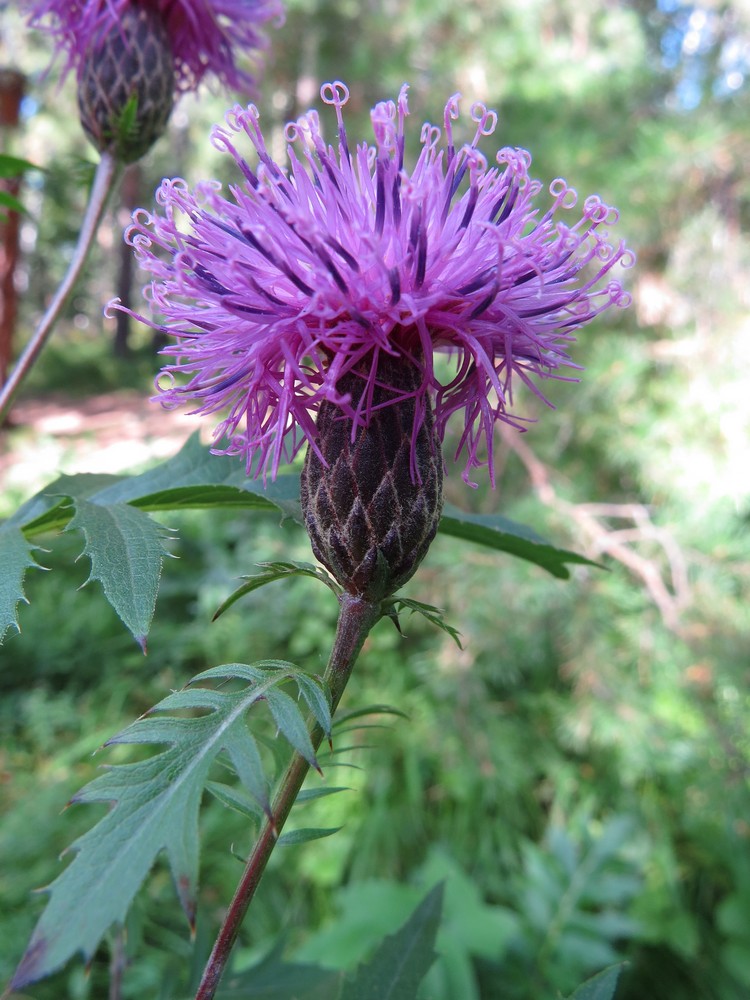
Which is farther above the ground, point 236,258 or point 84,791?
point 236,258

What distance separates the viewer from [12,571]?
34.4 inches

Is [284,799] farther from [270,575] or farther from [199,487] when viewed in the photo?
[199,487]

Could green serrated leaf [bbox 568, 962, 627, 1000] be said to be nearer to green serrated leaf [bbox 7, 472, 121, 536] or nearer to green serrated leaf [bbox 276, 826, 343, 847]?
green serrated leaf [bbox 276, 826, 343, 847]

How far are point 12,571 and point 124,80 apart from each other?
4.51 ft

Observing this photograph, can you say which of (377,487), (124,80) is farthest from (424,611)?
(124,80)

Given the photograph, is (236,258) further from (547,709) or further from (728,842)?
(547,709)

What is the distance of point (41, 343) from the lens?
1.40 meters

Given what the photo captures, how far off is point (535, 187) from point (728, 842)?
141 inches

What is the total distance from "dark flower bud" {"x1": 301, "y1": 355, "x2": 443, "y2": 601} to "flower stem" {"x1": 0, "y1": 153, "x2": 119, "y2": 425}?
0.66m

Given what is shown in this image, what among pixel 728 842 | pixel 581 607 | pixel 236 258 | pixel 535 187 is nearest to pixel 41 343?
pixel 236 258

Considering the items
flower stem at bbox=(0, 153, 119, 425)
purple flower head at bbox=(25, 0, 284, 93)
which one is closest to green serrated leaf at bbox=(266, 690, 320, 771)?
flower stem at bbox=(0, 153, 119, 425)

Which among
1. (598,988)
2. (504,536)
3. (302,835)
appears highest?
(504,536)

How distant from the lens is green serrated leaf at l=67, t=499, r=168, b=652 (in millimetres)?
828

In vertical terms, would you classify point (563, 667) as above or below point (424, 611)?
below
